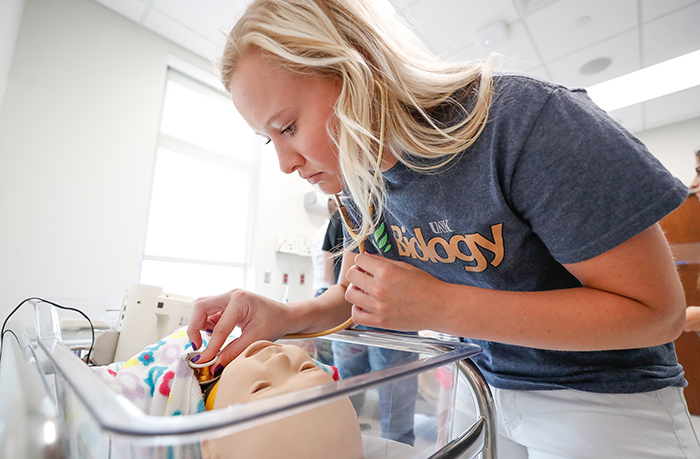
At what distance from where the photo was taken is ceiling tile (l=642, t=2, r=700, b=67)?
102 inches

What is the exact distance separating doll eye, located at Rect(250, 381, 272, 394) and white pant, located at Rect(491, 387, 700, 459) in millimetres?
480

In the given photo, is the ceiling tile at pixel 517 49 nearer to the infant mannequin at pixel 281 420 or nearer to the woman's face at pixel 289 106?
the woman's face at pixel 289 106

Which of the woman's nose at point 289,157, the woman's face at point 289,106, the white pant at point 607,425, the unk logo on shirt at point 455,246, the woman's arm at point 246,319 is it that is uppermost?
the woman's face at point 289,106

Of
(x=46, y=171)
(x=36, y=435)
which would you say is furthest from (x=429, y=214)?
(x=46, y=171)

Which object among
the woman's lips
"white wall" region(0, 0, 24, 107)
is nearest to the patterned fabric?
the woman's lips

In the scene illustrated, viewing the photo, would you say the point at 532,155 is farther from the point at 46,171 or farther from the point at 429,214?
the point at 46,171

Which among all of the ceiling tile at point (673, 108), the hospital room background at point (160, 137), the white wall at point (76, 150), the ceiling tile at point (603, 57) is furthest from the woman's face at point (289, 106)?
the ceiling tile at point (673, 108)


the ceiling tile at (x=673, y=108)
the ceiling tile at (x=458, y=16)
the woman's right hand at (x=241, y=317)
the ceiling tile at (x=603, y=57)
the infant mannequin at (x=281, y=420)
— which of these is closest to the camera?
the infant mannequin at (x=281, y=420)

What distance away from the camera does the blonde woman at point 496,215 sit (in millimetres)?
446

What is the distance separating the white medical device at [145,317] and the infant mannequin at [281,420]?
0.59m

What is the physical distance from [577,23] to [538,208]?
2999 mm

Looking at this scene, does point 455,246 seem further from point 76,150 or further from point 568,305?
point 76,150

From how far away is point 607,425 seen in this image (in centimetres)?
55

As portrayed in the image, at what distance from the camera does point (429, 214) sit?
62 cm
